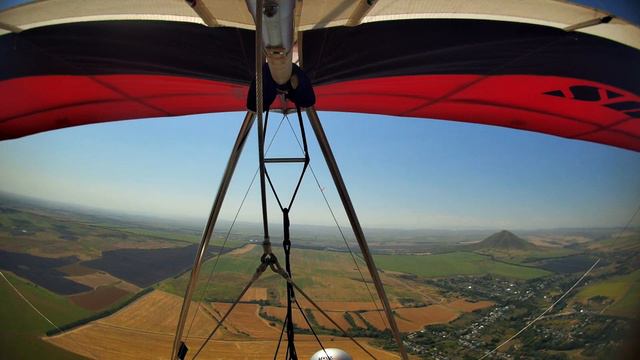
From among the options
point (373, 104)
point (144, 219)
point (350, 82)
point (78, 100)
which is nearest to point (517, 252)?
point (373, 104)

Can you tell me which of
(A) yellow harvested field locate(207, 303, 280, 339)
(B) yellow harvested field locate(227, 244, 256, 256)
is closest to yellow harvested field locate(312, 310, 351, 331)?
(A) yellow harvested field locate(207, 303, 280, 339)

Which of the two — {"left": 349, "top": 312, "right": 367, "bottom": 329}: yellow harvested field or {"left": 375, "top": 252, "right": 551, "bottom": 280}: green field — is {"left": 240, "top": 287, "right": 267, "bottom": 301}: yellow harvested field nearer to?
{"left": 349, "top": 312, "right": 367, "bottom": 329}: yellow harvested field

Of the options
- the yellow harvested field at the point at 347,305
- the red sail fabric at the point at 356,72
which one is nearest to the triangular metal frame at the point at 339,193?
the red sail fabric at the point at 356,72

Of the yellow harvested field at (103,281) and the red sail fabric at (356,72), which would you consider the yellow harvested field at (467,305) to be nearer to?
the red sail fabric at (356,72)

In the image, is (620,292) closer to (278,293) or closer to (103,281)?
(278,293)

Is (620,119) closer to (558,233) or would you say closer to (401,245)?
(558,233)
